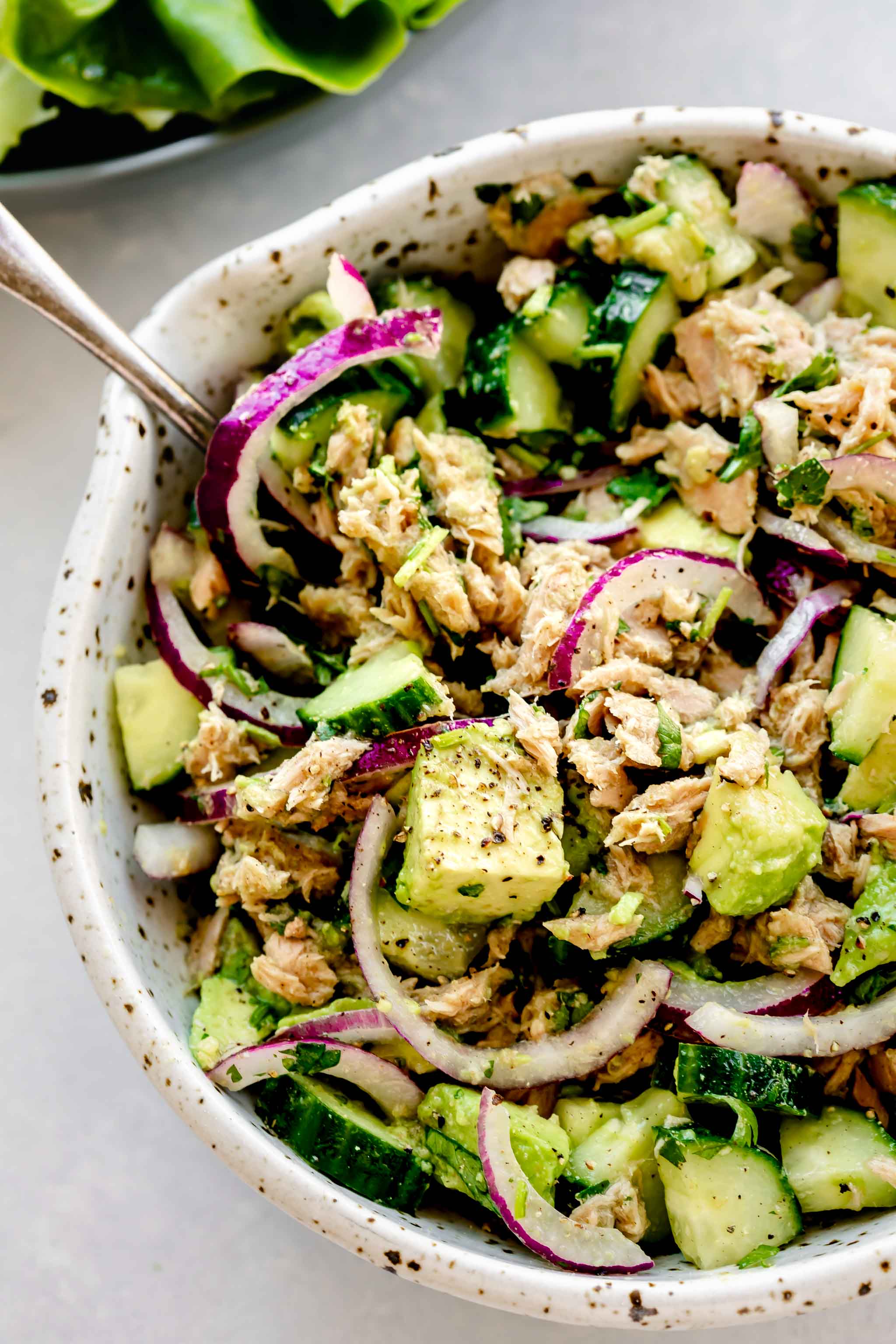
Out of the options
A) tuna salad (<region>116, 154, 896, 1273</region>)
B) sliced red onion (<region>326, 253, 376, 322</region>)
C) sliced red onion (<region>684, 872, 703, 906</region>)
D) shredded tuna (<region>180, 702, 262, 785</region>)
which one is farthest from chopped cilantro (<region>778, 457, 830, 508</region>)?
shredded tuna (<region>180, 702, 262, 785</region>)

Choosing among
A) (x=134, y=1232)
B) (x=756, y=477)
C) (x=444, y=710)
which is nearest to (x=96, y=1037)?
(x=134, y=1232)

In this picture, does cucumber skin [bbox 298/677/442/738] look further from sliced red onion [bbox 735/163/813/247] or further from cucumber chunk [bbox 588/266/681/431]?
sliced red onion [bbox 735/163/813/247]

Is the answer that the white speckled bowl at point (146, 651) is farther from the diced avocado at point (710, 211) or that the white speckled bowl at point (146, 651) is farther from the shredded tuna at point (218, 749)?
the shredded tuna at point (218, 749)

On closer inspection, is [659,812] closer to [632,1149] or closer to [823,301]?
[632,1149]

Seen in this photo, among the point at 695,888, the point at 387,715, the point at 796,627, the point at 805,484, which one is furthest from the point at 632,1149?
the point at 805,484

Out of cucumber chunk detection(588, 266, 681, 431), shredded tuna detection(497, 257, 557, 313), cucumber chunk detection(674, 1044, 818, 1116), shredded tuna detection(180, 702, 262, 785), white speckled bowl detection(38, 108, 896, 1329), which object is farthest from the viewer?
shredded tuna detection(497, 257, 557, 313)

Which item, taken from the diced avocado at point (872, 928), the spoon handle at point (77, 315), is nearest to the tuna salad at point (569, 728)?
the diced avocado at point (872, 928)

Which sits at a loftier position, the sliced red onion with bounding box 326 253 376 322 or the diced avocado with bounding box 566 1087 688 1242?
the sliced red onion with bounding box 326 253 376 322
